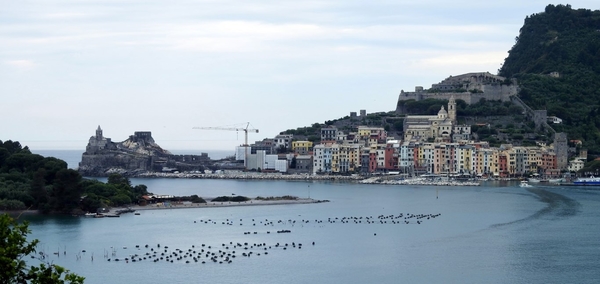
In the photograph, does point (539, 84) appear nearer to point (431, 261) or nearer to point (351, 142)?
point (351, 142)

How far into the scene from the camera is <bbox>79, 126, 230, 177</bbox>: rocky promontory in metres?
78.8

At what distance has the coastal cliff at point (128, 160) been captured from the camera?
259 ft

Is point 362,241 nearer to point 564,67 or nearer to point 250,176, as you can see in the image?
point 250,176

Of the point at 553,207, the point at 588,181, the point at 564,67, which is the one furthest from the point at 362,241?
the point at 564,67

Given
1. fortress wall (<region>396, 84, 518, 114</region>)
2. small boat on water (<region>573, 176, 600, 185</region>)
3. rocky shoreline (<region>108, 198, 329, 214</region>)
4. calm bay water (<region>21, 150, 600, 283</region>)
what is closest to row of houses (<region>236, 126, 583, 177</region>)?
small boat on water (<region>573, 176, 600, 185</region>)

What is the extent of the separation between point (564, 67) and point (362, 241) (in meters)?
53.8

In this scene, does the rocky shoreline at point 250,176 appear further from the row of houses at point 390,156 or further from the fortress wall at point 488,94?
the fortress wall at point 488,94

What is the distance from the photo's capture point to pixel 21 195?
137 ft

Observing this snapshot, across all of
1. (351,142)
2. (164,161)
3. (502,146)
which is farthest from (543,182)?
(164,161)

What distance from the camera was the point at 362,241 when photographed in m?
35.4

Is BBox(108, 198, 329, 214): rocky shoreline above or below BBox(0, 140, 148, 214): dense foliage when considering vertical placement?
below

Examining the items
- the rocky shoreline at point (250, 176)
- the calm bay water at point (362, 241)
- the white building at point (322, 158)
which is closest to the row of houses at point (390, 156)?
the white building at point (322, 158)

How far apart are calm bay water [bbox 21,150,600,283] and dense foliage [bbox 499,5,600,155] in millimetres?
22360

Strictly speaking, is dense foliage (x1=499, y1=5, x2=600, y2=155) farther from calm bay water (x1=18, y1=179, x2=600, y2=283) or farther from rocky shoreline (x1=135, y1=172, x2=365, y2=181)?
calm bay water (x1=18, y1=179, x2=600, y2=283)
